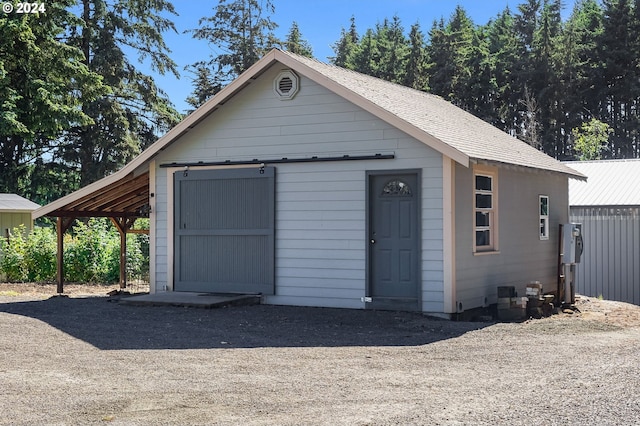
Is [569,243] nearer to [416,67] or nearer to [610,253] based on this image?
[610,253]

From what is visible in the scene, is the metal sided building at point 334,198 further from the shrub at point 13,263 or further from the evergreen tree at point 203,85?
the evergreen tree at point 203,85

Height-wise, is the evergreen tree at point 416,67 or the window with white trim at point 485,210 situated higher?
the evergreen tree at point 416,67

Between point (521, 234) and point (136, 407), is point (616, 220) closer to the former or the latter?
point (521, 234)

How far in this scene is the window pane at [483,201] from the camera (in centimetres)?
1330

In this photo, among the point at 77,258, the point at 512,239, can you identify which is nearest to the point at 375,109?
the point at 512,239

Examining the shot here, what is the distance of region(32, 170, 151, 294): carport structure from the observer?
1520 centimetres

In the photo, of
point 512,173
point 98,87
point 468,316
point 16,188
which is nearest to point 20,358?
point 468,316

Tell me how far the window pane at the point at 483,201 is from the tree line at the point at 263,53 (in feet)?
69.6

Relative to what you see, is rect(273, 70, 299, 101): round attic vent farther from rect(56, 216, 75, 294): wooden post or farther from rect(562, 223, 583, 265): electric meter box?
rect(562, 223, 583, 265): electric meter box

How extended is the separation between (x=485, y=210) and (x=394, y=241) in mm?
1777

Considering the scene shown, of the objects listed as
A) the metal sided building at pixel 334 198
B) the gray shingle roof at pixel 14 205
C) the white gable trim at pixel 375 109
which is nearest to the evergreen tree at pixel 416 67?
the gray shingle roof at pixel 14 205

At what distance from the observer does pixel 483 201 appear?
13.5m

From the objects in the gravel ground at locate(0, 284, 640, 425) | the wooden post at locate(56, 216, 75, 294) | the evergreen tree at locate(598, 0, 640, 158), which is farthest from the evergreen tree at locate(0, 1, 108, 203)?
the evergreen tree at locate(598, 0, 640, 158)

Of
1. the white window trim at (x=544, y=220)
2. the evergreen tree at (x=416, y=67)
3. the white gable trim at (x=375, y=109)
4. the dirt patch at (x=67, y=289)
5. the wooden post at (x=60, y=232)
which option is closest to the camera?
the white gable trim at (x=375, y=109)
